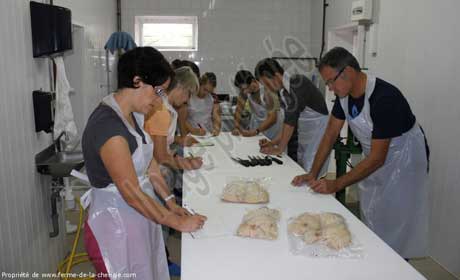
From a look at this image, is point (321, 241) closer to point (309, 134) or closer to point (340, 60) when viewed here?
point (340, 60)

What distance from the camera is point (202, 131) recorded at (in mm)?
3826

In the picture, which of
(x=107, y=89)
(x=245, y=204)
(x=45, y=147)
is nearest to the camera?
(x=245, y=204)

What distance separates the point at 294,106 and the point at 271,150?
0.43 metres

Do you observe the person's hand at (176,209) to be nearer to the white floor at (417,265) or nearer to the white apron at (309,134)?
the white floor at (417,265)

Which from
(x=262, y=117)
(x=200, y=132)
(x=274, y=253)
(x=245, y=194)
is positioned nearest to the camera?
(x=274, y=253)

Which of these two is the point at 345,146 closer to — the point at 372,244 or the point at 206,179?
the point at 206,179

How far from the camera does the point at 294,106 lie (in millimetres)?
3148

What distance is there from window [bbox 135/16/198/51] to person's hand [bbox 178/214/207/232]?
475 centimetres

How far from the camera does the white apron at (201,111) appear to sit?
3990 mm

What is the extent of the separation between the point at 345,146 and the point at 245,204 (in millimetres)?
1172

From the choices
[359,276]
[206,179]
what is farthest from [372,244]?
[206,179]

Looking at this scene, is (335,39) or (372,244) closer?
(372,244)

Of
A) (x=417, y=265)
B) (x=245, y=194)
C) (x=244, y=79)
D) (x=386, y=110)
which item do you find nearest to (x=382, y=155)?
(x=386, y=110)

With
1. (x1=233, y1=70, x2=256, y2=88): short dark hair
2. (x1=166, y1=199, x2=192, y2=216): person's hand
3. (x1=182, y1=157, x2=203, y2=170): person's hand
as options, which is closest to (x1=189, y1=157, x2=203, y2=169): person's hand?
(x1=182, y1=157, x2=203, y2=170): person's hand
